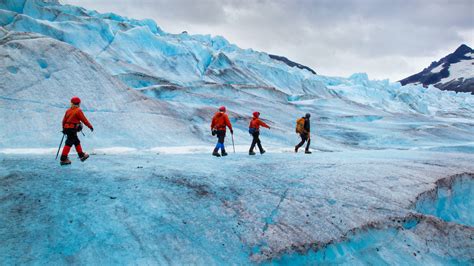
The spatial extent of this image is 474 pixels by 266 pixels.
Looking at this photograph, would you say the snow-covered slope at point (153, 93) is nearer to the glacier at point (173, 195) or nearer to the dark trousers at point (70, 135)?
the glacier at point (173, 195)

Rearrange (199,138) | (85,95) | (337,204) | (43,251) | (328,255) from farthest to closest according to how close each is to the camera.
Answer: (199,138) → (85,95) → (337,204) → (328,255) → (43,251)

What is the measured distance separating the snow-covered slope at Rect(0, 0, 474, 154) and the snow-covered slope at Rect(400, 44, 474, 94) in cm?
8793

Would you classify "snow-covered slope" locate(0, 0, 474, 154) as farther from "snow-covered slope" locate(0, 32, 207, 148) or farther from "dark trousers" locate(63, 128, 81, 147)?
"dark trousers" locate(63, 128, 81, 147)

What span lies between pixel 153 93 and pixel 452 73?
522 ft

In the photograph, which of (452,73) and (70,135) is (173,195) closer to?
(70,135)

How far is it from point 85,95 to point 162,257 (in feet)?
37.5

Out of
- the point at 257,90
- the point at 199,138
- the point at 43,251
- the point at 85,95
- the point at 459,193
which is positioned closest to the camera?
the point at 43,251

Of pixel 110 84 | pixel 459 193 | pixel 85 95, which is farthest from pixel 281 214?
pixel 110 84

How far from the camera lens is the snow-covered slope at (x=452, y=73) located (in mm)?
126525

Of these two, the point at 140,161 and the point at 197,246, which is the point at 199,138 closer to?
the point at 140,161

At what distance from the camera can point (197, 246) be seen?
13.4 ft

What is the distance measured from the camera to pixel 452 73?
146000mm

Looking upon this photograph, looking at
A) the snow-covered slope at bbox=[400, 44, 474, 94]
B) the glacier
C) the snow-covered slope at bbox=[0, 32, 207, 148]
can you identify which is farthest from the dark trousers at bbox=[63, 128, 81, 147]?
the snow-covered slope at bbox=[400, 44, 474, 94]

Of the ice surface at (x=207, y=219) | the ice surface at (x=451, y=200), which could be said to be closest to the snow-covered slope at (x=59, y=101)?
the ice surface at (x=207, y=219)
